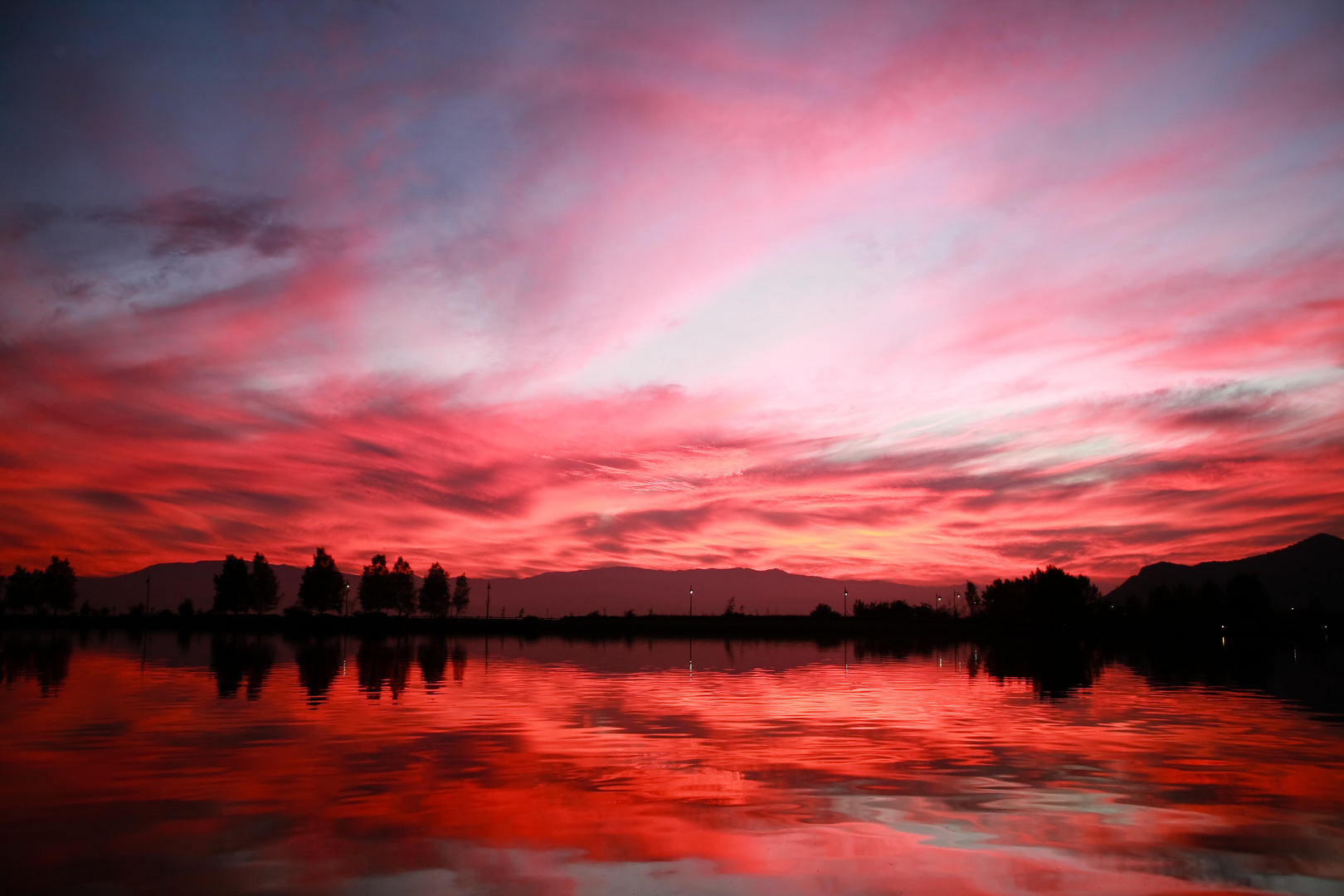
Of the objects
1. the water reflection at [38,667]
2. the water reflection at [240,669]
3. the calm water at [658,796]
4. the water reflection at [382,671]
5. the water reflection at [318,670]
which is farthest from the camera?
the water reflection at [38,667]

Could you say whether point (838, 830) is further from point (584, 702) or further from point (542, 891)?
point (584, 702)

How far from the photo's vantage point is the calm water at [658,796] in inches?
516

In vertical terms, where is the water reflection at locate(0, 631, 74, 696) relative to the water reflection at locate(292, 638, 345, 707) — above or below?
above

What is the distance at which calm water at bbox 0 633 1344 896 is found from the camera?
13117 mm

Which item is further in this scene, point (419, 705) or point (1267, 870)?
point (419, 705)

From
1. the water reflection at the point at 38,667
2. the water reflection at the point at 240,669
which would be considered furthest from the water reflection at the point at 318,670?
the water reflection at the point at 38,667

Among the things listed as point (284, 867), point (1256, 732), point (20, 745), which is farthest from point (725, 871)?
point (1256, 732)

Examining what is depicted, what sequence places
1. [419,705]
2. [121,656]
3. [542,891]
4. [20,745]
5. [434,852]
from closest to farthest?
1. [542,891]
2. [434,852]
3. [20,745]
4. [419,705]
5. [121,656]

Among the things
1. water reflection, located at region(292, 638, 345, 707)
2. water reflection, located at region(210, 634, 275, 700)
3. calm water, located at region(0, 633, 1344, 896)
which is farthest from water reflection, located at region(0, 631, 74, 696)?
water reflection, located at region(292, 638, 345, 707)

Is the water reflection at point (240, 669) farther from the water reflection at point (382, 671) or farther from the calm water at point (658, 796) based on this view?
the water reflection at point (382, 671)

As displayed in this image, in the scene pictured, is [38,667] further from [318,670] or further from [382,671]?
[382,671]

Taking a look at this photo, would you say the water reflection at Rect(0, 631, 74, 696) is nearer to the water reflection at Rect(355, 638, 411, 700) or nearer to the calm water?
the calm water

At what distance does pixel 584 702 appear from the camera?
37.3m

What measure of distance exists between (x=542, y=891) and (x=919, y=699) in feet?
107
